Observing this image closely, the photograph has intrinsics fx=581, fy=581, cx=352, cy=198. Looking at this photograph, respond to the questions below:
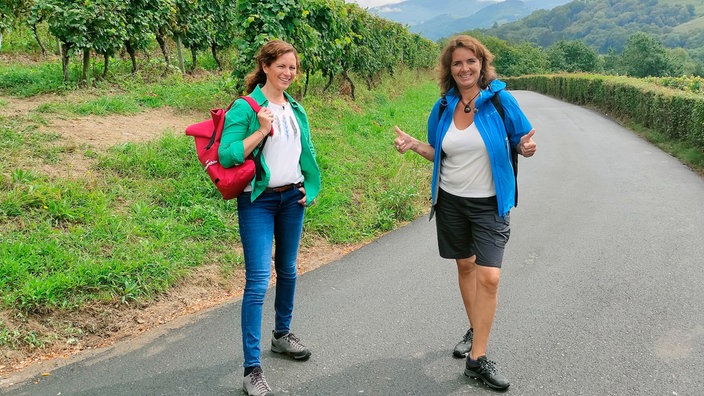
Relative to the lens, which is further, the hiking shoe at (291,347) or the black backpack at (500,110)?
the hiking shoe at (291,347)

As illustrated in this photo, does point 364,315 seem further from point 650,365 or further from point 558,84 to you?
point 558,84

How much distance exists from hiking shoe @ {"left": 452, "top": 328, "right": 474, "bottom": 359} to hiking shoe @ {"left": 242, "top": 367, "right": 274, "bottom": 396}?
4.25 feet

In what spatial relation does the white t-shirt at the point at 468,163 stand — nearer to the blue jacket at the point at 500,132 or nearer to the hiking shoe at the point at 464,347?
the blue jacket at the point at 500,132

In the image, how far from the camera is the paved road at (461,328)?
3576mm

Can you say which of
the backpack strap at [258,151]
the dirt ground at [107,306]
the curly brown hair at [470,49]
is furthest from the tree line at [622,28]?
the backpack strap at [258,151]

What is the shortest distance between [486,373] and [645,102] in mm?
17327

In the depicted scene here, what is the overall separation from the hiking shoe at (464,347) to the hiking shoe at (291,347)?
997 mm

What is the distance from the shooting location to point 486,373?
353cm

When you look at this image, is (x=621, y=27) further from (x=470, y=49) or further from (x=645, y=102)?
(x=470, y=49)

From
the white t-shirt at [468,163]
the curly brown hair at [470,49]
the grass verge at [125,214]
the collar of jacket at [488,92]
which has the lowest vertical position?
the grass verge at [125,214]

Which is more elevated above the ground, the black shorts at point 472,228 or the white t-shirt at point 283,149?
the white t-shirt at point 283,149

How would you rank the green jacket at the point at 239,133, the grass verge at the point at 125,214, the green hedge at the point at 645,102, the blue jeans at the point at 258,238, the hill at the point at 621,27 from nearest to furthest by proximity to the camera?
the green jacket at the point at 239,133, the blue jeans at the point at 258,238, the grass verge at the point at 125,214, the green hedge at the point at 645,102, the hill at the point at 621,27

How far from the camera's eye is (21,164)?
6.24 m

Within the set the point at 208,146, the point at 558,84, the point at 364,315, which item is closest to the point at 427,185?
the point at 364,315
